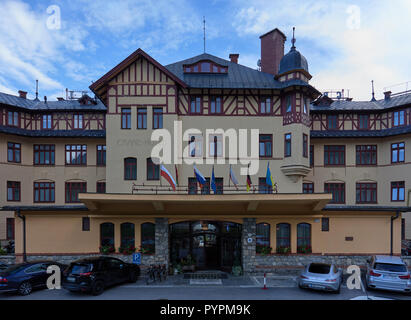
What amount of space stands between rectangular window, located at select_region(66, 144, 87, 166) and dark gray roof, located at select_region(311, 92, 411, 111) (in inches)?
873

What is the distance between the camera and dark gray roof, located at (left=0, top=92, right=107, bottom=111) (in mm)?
Result: 25375

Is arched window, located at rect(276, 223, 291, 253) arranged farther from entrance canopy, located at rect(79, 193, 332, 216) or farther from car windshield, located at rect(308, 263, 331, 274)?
car windshield, located at rect(308, 263, 331, 274)

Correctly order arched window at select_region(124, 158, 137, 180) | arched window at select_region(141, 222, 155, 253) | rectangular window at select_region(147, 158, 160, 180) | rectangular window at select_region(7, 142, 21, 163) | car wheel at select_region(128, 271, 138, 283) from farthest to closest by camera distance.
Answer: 1. rectangular window at select_region(7, 142, 21, 163)
2. arched window at select_region(124, 158, 137, 180)
3. rectangular window at select_region(147, 158, 160, 180)
4. arched window at select_region(141, 222, 155, 253)
5. car wheel at select_region(128, 271, 138, 283)

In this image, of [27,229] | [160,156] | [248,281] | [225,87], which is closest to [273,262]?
[248,281]

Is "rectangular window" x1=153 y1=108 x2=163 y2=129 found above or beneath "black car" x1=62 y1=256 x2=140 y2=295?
above

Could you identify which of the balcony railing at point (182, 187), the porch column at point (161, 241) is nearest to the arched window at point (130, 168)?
the balcony railing at point (182, 187)

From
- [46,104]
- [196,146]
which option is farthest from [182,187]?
[46,104]

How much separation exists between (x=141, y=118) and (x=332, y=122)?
1795 cm

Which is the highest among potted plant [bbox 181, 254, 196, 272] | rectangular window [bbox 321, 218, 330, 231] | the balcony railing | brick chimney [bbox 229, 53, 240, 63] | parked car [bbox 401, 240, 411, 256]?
brick chimney [bbox 229, 53, 240, 63]

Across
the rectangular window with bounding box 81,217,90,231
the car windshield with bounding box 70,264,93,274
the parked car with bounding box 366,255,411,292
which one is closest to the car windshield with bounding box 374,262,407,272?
the parked car with bounding box 366,255,411,292

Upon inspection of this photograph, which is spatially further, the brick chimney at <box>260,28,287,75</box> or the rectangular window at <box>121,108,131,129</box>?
the brick chimney at <box>260,28,287,75</box>

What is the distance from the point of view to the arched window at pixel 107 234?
19.2m

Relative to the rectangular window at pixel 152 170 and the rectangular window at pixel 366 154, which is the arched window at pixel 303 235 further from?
the rectangular window at pixel 152 170

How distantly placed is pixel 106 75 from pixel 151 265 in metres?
13.8
